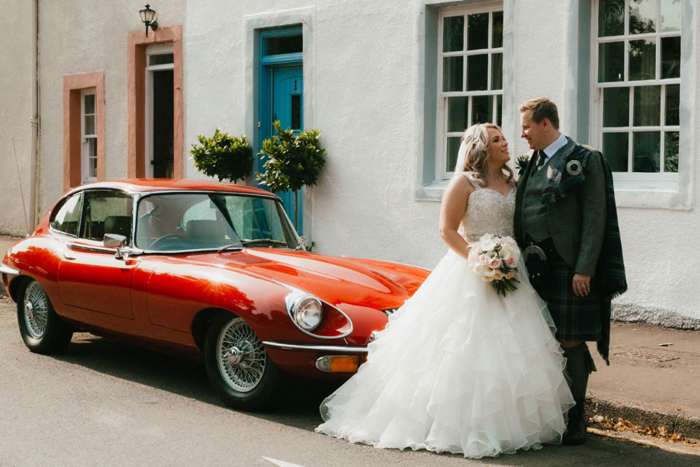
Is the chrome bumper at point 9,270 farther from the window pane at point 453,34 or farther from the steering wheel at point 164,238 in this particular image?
the window pane at point 453,34

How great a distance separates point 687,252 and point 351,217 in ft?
13.7

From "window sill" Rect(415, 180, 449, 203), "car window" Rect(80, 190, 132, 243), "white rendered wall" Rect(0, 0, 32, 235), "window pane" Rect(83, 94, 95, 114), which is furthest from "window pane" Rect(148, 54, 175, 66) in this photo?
"car window" Rect(80, 190, 132, 243)

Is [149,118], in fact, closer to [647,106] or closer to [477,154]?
[647,106]

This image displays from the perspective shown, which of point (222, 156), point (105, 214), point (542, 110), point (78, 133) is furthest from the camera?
point (78, 133)

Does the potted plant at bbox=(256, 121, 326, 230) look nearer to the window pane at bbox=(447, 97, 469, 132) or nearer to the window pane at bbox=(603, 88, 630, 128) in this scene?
the window pane at bbox=(447, 97, 469, 132)

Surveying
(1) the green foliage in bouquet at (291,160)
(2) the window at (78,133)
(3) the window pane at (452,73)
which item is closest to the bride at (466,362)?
(3) the window pane at (452,73)

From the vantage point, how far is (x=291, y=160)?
1105 centimetres

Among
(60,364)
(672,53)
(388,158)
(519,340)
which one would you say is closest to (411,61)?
(388,158)

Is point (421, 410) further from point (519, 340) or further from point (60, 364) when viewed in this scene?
point (60, 364)

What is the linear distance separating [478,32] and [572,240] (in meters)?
5.54

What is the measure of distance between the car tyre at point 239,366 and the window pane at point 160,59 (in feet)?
29.1

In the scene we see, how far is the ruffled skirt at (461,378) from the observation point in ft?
16.0

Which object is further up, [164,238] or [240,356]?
[164,238]

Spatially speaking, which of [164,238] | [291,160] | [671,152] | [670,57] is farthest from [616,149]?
[164,238]
